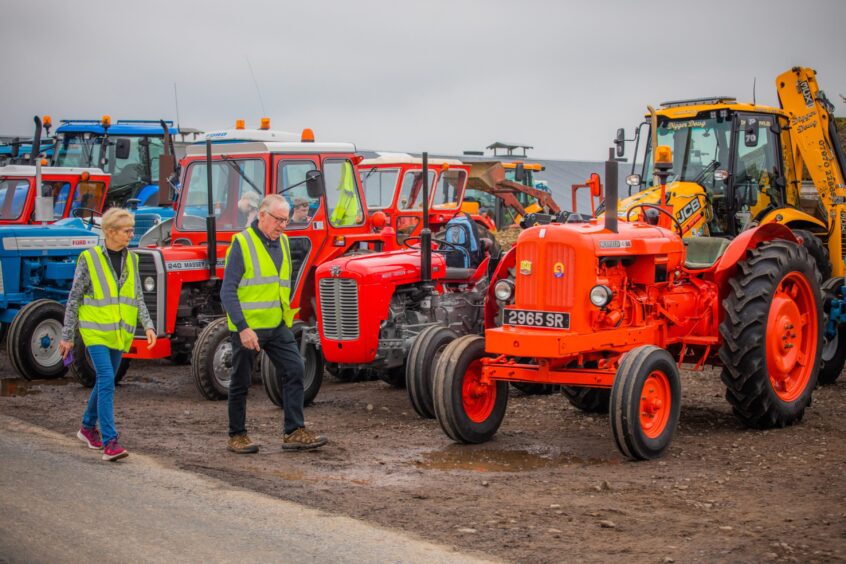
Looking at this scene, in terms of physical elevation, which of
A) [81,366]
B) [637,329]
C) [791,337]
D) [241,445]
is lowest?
[241,445]

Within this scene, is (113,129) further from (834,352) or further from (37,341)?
(834,352)

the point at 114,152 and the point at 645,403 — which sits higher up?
the point at 114,152

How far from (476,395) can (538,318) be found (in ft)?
2.89

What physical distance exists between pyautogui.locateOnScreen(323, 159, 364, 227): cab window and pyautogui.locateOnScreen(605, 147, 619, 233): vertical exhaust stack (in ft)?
13.4

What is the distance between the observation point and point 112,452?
726 cm

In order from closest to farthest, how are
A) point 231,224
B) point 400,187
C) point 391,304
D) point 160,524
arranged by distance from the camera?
point 160,524, point 391,304, point 231,224, point 400,187

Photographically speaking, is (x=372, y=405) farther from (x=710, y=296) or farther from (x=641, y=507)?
(x=641, y=507)

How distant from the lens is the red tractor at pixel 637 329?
292 inches

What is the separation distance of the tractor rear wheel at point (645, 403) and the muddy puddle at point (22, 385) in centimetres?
626

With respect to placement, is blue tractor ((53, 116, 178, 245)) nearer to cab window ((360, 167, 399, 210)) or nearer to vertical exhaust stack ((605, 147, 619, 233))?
cab window ((360, 167, 399, 210))

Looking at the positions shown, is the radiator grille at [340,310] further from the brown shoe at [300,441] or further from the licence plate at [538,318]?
the licence plate at [538,318]

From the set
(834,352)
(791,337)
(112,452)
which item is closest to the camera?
(112,452)

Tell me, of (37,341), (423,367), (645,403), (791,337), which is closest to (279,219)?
(423,367)

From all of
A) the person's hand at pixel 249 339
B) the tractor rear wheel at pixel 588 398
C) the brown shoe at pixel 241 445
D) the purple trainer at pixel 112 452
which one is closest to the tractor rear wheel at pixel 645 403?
the tractor rear wheel at pixel 588 398
